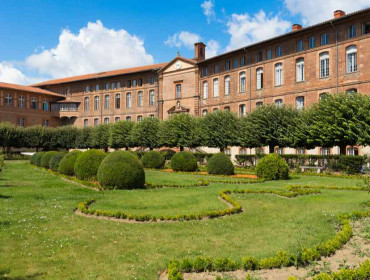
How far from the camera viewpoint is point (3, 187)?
45.3 feet

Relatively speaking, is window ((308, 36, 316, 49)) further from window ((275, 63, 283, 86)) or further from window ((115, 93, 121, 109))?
window ((115, 93, 121, 109))

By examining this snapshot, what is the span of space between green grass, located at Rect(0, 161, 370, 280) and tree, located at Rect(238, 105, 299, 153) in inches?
576

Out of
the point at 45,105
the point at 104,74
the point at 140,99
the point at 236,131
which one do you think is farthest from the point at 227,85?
the point at 45,105

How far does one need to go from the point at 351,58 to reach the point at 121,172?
73.2ft

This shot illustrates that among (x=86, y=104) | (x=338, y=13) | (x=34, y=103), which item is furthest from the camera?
(x=86, y=104)

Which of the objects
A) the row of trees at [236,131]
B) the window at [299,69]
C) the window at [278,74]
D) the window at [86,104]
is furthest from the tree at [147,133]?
the window at [86,104]

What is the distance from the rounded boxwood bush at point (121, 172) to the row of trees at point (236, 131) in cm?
1321

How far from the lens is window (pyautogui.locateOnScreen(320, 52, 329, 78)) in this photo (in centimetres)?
2905

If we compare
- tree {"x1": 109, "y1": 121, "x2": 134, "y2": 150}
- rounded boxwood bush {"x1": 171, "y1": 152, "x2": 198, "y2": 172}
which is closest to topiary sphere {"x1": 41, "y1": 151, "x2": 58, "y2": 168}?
rounded boxwood bush {"x1": 171, "y1": 152, "x2": 198, "y2": 172}

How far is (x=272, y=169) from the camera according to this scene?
691 inches

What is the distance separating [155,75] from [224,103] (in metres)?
13.1

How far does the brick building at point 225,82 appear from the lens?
2772 centimetres

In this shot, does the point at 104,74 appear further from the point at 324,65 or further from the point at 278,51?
the point at 324,65

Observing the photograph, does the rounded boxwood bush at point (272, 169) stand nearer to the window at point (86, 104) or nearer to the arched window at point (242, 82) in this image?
the arched window at point (242, 82)
